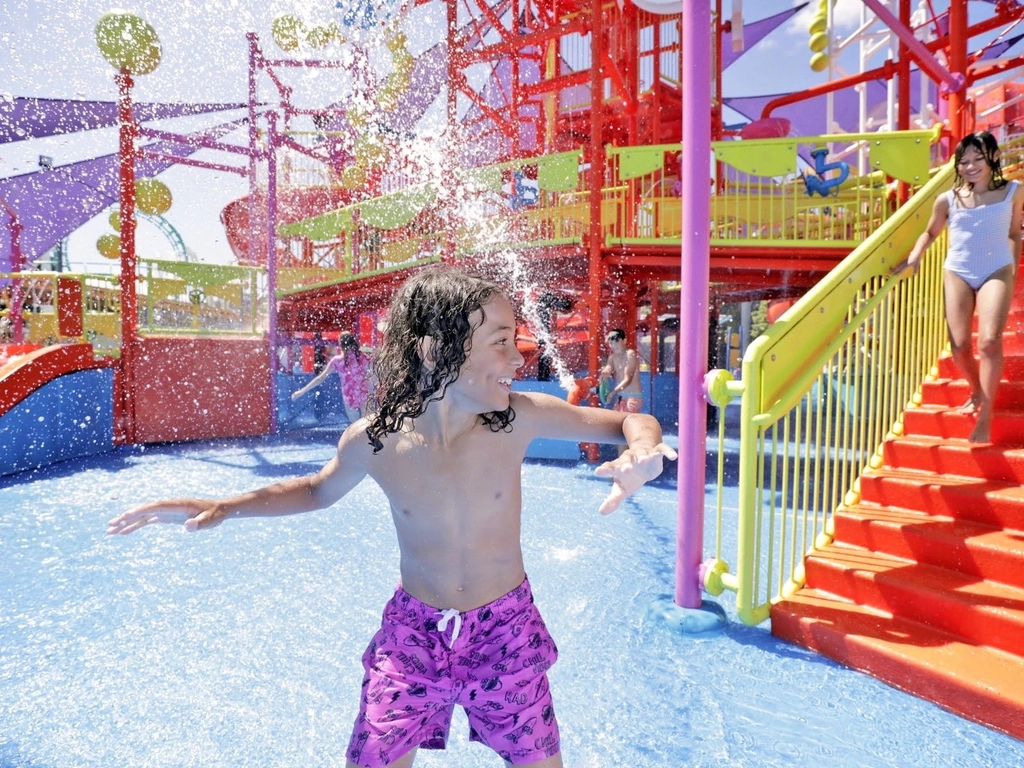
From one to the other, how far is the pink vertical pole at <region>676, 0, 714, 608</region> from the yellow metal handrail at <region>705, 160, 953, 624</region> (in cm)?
16

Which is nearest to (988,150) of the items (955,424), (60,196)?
(955,424)

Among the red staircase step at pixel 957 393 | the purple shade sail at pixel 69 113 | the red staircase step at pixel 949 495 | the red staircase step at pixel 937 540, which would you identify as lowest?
the red staircase step at pixel 937 540

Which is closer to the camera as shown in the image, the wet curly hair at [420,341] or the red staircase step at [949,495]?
the wet curly hair at [420,341]

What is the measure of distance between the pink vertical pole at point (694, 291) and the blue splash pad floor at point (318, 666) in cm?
41

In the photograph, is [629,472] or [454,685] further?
[454,685]

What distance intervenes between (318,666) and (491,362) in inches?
80.9

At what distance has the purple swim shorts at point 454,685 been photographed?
1449 millimetres

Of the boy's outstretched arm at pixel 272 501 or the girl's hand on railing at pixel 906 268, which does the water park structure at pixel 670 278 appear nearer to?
the girl's hand on railing at pixel 906 268

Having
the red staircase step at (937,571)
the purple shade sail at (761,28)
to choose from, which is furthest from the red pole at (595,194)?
the purple shade sail at (761,28)

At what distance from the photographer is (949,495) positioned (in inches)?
133

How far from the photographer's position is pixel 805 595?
335 cm

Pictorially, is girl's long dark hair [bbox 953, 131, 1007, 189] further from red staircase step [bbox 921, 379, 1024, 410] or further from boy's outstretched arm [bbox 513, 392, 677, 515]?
boy's outstretched arm [bbox 513, 392, 677, 515]

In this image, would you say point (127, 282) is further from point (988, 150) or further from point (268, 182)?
point (988, 150)

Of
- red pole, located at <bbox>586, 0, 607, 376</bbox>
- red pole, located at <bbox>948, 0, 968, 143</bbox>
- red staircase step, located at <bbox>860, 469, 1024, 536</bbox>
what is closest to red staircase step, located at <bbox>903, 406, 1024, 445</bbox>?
red staircase step, located at <bbox>860, 469, 1024, 536</bbox>
